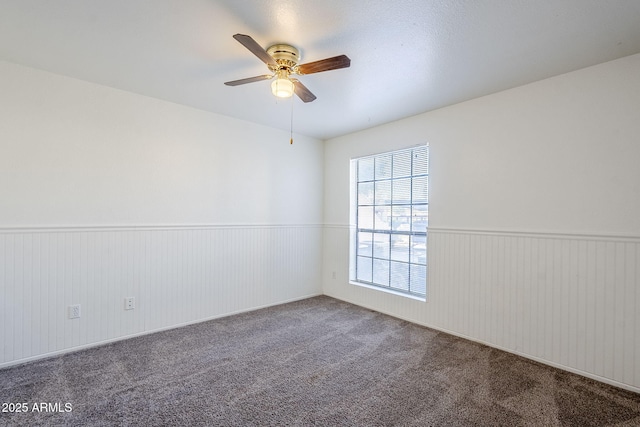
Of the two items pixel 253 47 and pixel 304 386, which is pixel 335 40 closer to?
pixel 253 47

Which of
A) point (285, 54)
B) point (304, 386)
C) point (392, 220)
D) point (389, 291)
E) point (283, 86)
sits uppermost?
point (285, 54)

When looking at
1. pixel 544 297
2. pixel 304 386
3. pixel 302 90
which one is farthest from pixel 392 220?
pixel 304 386

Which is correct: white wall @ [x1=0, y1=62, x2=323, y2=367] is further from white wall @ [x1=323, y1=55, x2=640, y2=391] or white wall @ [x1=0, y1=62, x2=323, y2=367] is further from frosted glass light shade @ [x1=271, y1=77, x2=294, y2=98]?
white wall @ [x1=323, y1=55, x2=640, y2=391]

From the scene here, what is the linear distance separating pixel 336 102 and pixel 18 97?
9.03ft

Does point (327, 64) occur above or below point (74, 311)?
above

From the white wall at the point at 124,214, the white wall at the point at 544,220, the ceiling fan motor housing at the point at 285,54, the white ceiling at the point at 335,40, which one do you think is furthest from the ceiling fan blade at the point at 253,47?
the white wall at the point at 544,220

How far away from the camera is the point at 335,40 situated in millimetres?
2086

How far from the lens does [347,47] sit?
2.17 meters

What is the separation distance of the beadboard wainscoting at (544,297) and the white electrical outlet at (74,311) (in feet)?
11.0

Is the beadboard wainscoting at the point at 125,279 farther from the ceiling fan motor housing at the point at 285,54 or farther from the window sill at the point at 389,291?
the ceiling fan motor housing at the point at 285,54

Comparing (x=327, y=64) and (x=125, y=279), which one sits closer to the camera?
(x=327, y=64)

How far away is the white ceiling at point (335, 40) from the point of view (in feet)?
5.83

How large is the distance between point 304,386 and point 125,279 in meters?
2.08

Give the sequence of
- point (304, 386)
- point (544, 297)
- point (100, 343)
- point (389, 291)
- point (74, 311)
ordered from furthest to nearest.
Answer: point (389, 291)
point (100, 343)
point (74, 311)
point (544, 297)
point (304, 386)
